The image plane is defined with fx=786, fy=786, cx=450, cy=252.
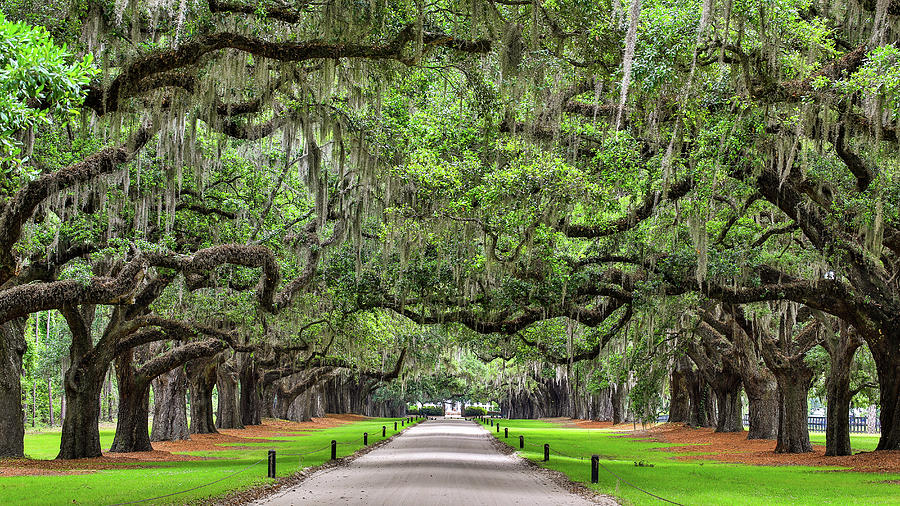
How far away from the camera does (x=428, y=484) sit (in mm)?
15984

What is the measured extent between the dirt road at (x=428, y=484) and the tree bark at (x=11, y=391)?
317 inches

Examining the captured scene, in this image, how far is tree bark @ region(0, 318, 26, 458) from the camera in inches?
770

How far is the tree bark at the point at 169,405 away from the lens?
3084 cm

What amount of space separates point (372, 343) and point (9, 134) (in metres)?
24.9

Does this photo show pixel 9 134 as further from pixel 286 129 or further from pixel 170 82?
pixel 286 129

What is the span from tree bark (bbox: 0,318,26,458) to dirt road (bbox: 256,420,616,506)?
26.4 feet

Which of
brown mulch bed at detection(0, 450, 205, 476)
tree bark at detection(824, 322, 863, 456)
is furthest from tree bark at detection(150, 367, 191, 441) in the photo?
tree bark at detection(824, 322, 863, 456)

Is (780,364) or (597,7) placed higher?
(597,7)

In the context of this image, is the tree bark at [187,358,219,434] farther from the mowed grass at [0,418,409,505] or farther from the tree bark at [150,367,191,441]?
the mowed grass at [0,418,409,505]

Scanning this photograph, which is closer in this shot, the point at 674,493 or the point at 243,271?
the point at 674,493

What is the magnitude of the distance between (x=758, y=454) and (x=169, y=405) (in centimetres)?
2203

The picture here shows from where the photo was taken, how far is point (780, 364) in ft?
84.7

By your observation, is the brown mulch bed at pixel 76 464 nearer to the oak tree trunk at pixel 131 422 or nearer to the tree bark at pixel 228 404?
the oak tree trunk at pixel 131 422

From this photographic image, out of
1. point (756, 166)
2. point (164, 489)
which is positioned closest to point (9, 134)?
point (164, 489)
